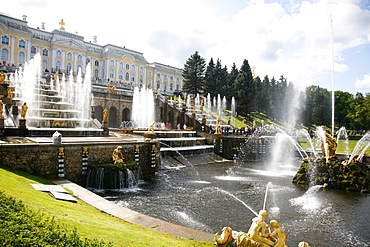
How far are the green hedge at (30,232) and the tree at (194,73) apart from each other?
60974 mm

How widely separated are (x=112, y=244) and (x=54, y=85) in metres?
34.7

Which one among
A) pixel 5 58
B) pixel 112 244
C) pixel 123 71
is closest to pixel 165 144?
pixel 112 244

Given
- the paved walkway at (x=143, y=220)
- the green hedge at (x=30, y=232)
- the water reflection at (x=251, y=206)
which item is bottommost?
the water reflection at (x=251, y=206)

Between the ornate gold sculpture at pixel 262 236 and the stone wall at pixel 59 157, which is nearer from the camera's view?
the ornate gold sculpture at pixel 262 236

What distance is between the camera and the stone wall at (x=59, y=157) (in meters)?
13.4

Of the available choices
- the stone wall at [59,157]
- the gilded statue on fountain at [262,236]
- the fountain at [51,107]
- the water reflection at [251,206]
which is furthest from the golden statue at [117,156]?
the gilded statue on fountain at [262,236]

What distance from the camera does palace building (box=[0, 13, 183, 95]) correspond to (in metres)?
53.5

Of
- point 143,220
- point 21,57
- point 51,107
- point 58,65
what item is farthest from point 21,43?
point 143,220

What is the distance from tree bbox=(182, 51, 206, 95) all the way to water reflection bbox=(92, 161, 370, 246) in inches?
1879

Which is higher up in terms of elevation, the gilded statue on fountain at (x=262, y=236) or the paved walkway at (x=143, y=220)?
the gilded statue on fountain at (x=262, y=236)

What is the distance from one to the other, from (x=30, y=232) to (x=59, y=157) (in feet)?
36.5

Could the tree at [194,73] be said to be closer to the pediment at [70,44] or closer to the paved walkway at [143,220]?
the pediment at [70,44]

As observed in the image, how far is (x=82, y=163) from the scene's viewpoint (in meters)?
15.9

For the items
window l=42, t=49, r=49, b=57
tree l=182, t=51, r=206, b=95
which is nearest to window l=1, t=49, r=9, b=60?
window l=42, t=49, r=49, b=57
